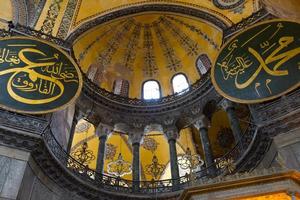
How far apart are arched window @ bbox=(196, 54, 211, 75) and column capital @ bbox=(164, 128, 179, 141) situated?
87.7 inches

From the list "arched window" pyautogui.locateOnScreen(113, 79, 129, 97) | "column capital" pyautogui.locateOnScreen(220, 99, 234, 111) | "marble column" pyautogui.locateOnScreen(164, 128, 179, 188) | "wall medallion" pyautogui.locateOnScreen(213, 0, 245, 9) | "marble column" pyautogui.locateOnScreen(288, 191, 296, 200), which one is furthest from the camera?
"arched window" pyautogui.locateOnScreen(113, 79, 129, 97)

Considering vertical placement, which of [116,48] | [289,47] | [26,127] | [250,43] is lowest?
[26,127]

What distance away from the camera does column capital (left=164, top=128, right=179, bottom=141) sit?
1133 centimetres

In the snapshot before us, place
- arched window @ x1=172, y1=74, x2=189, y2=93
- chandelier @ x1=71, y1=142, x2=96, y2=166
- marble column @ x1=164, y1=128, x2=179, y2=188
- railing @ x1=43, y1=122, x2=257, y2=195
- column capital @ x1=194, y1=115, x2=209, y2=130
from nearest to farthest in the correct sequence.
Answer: railing @ x1=43, y1=122, x2=257, y2=195 < chandelier @ x1=71, y1=142, x2=96, y2=166 < marble column @ x1=164, y1=128, x2=179, y2=188 < column capital @ x1=194, y1=115, x2=209, y2=130 < arched window @ x1=172, y1=74, x2=189, y2=93

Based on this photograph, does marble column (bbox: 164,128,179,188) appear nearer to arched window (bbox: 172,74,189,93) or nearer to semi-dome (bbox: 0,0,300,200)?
semi-dome (bbox: 0,0,300,200)

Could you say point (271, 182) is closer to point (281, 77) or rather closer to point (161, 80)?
point (281, 77)

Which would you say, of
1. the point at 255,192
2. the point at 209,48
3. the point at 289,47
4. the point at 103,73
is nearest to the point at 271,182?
the point at 255,192

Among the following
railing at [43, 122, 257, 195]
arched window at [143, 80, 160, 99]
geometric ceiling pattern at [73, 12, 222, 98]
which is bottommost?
railing at [43, 122, 257, 195]

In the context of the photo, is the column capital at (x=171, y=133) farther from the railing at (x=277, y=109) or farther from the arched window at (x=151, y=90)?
the railing at (x=277, y=109)

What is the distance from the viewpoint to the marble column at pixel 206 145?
9.74m

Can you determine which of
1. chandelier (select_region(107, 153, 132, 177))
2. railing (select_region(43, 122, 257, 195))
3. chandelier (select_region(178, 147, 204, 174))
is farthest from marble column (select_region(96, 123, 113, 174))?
chandelier (select_region(178, 147, 204, 174))

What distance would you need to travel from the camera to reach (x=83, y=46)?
40.3 feet

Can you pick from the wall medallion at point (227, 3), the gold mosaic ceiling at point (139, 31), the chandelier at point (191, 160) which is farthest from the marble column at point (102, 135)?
the wall medallion at point (227, 3)

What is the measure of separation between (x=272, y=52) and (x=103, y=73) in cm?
612
